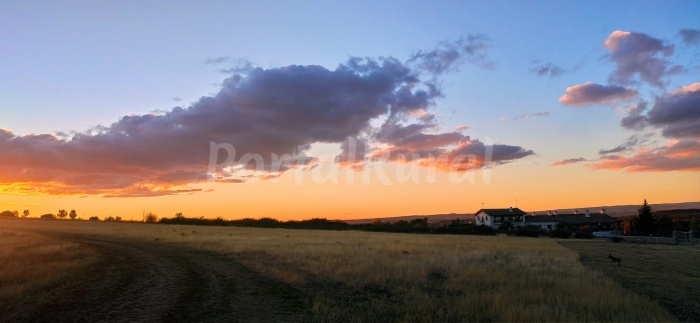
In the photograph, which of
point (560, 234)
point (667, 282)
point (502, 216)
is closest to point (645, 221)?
point (560, 234)

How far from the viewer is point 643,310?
44.8 feet

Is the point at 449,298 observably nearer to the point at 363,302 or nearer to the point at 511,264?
the point at 363,302

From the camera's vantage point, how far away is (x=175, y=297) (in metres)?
13.4

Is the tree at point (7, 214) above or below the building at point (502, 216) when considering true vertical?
below

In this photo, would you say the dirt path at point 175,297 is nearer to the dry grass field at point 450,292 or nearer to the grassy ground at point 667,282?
the dry grass field at point 450,292

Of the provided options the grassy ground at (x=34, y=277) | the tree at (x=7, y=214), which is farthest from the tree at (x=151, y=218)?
the grassy ground at (x=34, y=277)

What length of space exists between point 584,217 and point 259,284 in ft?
371

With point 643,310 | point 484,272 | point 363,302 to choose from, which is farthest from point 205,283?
point 643,310

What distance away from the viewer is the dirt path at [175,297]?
442 inches

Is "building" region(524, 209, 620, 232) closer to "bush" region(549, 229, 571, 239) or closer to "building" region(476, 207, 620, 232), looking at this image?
"building" region(476, 207, 620, 232)

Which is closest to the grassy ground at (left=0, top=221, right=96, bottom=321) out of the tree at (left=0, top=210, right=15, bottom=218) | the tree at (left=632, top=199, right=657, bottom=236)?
the tree at (left=632, top=199, right=657, bottom=236)

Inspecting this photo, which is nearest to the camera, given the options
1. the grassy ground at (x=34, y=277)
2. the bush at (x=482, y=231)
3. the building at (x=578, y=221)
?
the grassy ground at (x=34, y=277)

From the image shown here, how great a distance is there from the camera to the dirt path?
11.2m

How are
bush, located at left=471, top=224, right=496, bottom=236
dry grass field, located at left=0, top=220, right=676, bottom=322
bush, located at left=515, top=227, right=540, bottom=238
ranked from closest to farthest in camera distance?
dry grass field, located at left=0, top=220, right=676, bottom=322, bush, located at left=515, top=227, right=540, bottom=238, bush, located at left=471, top=224, right=496, bottom=236
